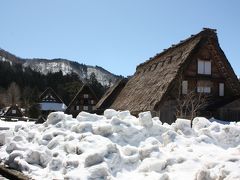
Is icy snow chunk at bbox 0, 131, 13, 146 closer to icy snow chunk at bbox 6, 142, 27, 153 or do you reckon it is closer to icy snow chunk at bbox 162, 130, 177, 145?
icy snow chunk at bbox 6, 142, 27, 153

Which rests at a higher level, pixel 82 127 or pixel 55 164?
pixel 82 127

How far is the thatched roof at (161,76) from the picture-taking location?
22422 mm

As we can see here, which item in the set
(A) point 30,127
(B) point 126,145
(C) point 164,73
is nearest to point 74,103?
(C) point 164,73

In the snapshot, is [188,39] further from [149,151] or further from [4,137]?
[149,151]

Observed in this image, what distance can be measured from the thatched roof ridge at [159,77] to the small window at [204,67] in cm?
142

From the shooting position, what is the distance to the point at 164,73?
81.0 feet

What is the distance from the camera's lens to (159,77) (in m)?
24.9

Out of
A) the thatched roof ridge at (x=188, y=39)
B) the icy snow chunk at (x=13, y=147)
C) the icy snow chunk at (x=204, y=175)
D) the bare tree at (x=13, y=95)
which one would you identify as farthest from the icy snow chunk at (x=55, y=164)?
the bare tree at (x=13, y=95)

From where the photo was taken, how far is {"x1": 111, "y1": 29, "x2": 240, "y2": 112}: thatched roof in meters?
22.4

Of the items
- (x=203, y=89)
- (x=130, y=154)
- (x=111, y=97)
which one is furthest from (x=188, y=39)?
(x=130, y=154)

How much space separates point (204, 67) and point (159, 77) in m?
3.15

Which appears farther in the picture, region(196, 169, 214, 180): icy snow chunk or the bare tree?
the bare tree

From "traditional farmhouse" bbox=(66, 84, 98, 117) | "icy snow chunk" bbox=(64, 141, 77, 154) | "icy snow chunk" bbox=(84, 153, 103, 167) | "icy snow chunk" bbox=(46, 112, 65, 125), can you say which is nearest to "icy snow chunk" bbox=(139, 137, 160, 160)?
"icy snow chunk" bbox=(84, 153, 103, 167)

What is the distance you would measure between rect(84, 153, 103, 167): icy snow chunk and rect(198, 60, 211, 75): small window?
747 inches
